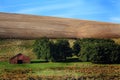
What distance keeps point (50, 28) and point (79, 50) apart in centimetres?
90

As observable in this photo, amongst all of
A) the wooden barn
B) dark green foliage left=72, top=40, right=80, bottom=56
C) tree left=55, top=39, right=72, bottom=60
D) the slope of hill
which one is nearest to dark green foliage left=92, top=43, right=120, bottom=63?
dark green foliage left=72, top=40, right=80, bottom=56

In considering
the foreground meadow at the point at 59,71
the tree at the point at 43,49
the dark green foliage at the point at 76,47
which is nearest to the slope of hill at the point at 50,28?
the tree at the point at 43,49

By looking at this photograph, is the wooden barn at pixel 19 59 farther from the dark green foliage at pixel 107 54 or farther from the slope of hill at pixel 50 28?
the dark green foliage at pixel 107 54

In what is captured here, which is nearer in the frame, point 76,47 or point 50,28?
point 76,47

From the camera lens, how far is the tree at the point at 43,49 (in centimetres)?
671

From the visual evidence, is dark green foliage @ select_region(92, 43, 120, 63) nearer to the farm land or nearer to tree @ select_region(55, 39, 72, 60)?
the farm land

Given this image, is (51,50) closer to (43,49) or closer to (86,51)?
(43,49)

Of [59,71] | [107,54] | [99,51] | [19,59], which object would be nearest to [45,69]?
[59,71]

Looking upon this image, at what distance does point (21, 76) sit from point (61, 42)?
1.08 m

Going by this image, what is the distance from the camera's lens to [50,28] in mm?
7590

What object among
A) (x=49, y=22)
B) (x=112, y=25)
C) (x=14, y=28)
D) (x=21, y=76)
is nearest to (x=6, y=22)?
(x=14, y=28)

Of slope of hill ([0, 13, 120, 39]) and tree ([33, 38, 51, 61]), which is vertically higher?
slope of hill ([0, 13, 120, 39])

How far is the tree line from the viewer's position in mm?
6754

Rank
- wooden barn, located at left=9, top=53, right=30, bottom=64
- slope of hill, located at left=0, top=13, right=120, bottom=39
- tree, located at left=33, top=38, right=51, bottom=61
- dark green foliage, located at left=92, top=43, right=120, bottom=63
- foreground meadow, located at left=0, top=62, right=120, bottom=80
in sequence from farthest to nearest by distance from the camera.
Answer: slope of hill, located at left=0, top=13, right=120, bottom=39, dark green foliage, located at left=92, top=43, right=120, bottom=63, tree, located at left=33, top=38, right=51, bottom=61, wooden barn, located at left=9, top=53, right=30, bottom=64, foreground meadow, located at left=0, top=62, right=120, bottom=80
